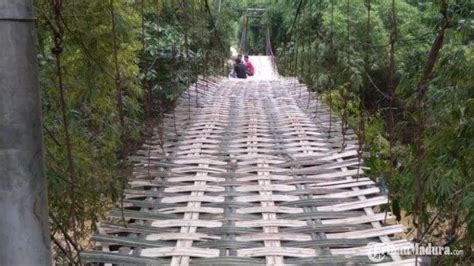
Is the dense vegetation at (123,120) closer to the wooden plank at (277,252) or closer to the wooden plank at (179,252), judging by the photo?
the wooden plank at (179,252)

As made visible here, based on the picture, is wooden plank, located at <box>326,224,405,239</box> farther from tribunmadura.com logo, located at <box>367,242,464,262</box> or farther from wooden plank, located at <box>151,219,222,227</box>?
wooden plank, located at <box>151,219,222,227</box>

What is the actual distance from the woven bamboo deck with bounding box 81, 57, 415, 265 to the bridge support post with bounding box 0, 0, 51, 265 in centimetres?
53

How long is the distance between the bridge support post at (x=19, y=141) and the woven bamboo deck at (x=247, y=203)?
1.73 feet

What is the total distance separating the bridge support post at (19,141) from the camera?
545 millimetres

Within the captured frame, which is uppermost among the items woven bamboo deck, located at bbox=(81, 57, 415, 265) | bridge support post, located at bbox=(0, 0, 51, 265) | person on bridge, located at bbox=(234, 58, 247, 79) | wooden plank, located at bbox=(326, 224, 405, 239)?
bridge support post, located at bbox=(0, 0, 51, 265)

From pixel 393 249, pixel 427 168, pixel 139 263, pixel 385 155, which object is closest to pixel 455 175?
pixel 427 168

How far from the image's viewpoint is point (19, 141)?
57 centimetres

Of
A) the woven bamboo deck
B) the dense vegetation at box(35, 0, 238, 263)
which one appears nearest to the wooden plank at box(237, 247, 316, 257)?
the woven bamboo deck

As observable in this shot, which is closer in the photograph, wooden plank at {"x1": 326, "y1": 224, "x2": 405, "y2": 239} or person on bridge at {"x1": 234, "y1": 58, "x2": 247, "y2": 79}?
wooden plank at {"x1": 326, "y1": 224, "x2": 405, "y2": 239}

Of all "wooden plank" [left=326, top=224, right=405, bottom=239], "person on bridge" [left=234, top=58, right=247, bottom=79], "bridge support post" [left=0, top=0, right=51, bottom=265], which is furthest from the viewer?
"person on bridge" [left=234, top=58, right=247, bottom=79]

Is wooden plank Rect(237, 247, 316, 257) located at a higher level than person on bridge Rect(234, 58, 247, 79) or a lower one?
higher

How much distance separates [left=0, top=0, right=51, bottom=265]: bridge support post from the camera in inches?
21.5

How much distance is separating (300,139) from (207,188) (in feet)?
2.56

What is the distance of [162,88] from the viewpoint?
12.5ft
